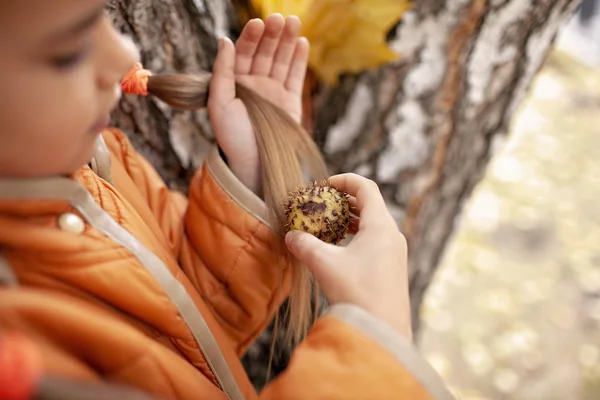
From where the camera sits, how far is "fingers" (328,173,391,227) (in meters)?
0.64

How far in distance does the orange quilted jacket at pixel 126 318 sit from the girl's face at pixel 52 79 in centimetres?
4

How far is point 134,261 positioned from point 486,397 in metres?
1.42

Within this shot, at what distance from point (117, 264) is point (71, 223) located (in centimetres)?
7

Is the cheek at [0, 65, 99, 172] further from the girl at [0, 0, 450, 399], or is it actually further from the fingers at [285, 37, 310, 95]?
the fingers at [285, 37, 310, 95]

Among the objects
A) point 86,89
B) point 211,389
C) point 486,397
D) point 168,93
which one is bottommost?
point 486,397

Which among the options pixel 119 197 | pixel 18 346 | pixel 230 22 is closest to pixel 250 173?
pixel 119 197

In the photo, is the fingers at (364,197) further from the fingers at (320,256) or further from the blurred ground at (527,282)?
the blurred ground at (527,282)

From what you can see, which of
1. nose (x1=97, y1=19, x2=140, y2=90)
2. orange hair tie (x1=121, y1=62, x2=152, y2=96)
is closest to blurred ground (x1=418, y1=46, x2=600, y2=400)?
orange hair tie (x1=121, y1=62, x2=152, y2=96)

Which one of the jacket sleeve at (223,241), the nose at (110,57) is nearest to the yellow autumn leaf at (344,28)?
the jacket sleeve at (223,241)

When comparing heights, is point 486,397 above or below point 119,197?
below

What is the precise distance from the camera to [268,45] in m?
0.83

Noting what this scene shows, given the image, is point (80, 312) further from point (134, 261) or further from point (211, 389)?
point (211, 389)

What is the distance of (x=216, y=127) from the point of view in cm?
80

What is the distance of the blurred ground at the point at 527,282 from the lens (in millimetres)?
1666
